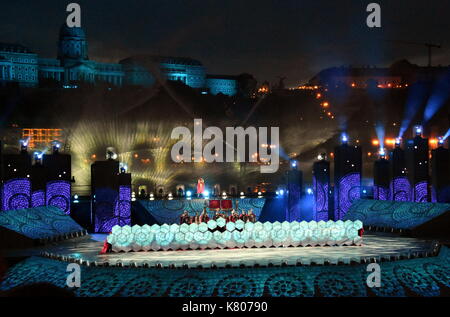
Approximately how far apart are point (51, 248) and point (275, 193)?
1142cm

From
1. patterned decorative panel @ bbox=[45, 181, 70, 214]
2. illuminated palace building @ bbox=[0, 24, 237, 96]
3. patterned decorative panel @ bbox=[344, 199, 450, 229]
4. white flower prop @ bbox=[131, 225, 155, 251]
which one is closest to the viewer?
white flower prop @ bbox=[131, 225, 155, 251]

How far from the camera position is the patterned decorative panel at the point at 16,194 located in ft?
66.5

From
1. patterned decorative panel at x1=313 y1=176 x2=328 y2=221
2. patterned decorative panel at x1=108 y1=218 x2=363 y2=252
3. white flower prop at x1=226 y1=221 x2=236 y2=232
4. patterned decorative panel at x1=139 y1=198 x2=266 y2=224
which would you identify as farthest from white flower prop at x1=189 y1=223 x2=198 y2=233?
patterned decorative panel at x1=313 y1=176 x2=328 y2=221

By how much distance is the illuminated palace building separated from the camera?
279ft

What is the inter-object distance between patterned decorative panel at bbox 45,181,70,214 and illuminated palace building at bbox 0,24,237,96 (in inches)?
2439

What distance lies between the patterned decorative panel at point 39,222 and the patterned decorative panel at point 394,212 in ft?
32.7

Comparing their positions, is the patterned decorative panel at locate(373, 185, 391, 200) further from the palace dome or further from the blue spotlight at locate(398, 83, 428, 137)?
the palace dome

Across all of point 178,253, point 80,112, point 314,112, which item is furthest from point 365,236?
point 80,112

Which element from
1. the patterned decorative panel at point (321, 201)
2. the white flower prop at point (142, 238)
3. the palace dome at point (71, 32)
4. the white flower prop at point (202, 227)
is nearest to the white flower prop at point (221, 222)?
the white flower prop at point (202, 227)

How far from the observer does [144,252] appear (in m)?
16.6

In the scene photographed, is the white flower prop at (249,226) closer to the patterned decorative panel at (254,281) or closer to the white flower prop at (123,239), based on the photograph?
the white flower prop at (123,239)

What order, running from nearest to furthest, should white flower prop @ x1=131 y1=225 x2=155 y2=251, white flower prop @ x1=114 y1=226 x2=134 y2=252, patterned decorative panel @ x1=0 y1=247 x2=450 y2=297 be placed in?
patterned decorative panel @ x1=0 y1=247 x2=450 y2=297 < white flower prop @ x1=114 y1=226 x2=134 y2=252 < white flower prop @ x1=131 y1=225 x2=155 y2=251

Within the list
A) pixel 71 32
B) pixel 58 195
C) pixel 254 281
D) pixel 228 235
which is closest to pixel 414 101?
pixel 58 195

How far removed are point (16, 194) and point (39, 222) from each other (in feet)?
6.27
